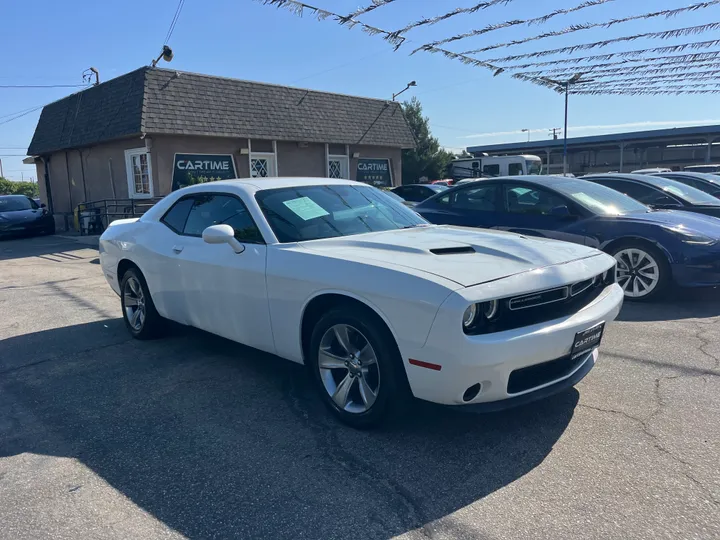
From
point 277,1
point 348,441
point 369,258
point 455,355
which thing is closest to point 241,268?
point 369,258

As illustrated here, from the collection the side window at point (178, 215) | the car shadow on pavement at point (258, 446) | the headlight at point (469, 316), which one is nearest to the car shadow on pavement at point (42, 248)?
the side window at point (178, 215)

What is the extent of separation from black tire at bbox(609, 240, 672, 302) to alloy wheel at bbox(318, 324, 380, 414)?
4.42 m

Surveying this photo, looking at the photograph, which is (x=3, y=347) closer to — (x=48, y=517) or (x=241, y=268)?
(x=241, y=268)

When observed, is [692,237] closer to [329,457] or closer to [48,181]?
[329,457]

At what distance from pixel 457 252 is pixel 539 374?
34.7 inches

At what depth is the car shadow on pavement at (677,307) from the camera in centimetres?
590

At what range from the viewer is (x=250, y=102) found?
17672mm

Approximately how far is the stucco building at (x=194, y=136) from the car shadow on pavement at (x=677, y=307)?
12974 mm

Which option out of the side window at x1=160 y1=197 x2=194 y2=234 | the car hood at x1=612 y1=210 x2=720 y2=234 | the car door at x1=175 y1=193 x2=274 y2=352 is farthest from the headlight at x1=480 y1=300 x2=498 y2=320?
the car hood at x1=612 y1=210 x2=720 y2=234

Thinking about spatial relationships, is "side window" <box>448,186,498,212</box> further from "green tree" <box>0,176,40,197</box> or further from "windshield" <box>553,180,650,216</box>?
"green tree" <box>0,176,40,197</box>

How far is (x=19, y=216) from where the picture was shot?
56.2 ft

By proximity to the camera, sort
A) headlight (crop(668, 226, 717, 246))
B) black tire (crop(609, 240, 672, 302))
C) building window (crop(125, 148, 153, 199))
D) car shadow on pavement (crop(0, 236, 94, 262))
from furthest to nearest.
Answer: building window (crop(125, 148, 153, 199)) → car shadow on pavement (crop(0, 236, 94, 262)) → black tire (crop(609, 240, 672, 302)) → headlight (crop(668, 226, 717, 246))

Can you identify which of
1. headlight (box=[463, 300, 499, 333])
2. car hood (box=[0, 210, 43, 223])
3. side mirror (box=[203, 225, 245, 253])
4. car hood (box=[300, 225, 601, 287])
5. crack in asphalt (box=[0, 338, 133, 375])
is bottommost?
crack in asphalt (box=[0, 338, 133, 375])

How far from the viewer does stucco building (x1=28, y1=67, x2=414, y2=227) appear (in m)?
15.8
